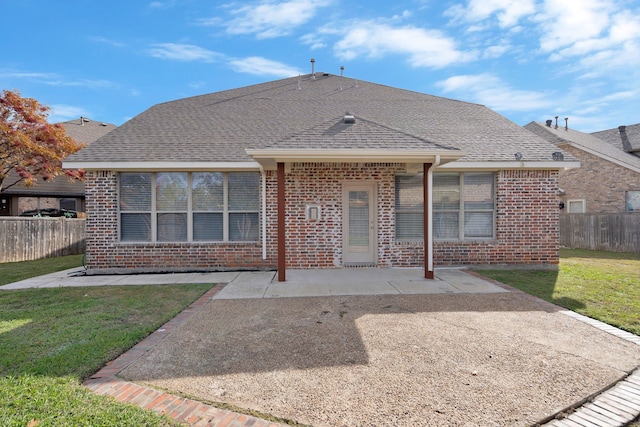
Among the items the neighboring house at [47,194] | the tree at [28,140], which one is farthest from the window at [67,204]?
the tree at [28,140]

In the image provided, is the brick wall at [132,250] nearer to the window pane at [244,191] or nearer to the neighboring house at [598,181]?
the window pane at [244,191]

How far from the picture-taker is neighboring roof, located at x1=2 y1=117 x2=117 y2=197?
58.1ft

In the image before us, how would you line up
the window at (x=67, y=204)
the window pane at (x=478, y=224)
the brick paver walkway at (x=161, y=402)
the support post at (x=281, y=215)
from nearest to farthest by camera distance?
the brick paver walkway at (x=161, y=402) → the support post at (x=281, y=215) → the window pane at (x=478, y=224) → the window at (x=67, y=204)

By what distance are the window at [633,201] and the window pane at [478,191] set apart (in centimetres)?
1347

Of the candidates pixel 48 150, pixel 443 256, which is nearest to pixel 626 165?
pixel 443 256

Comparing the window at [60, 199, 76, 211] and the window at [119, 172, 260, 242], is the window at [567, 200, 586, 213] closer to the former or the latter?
the window at [119, 172, 260, 242]

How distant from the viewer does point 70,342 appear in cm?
397

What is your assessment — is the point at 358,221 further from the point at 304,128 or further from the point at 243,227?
the point at 304,128

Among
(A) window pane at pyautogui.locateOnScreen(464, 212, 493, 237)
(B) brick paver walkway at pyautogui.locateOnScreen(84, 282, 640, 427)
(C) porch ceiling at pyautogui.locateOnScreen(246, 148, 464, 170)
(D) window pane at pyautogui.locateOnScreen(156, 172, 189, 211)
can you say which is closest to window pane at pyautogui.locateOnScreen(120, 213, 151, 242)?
(D) window pane at pyautogui.locateOnScreen(156, 172, 189, 211)

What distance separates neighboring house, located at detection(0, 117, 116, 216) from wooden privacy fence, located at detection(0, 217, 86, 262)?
15.1 feet

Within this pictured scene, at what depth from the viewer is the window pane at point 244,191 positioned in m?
8.91

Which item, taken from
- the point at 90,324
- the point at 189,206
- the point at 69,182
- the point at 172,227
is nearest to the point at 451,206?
the point at 189,206

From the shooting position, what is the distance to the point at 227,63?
12.5 metres

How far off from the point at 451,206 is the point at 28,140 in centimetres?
1752
